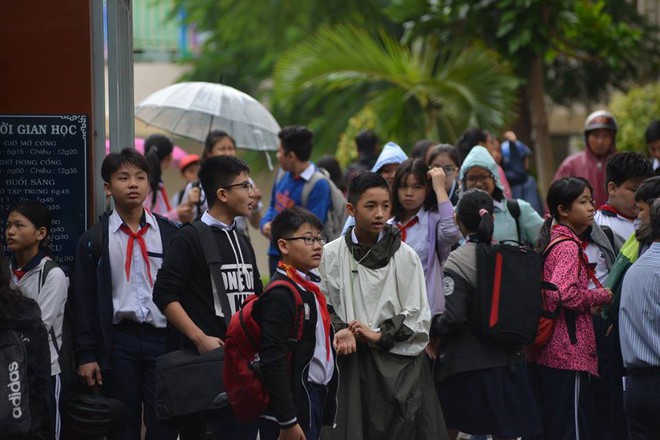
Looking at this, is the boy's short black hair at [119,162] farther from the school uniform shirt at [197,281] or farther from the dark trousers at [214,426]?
the dark trousers at [214,426]

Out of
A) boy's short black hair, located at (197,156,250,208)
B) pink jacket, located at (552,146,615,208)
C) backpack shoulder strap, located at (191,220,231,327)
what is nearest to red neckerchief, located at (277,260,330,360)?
backpack shoulder strap, located at (191,220,231,327)

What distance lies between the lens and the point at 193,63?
2384 centimetres

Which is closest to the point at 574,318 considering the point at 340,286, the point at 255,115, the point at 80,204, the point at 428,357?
the point at 428,357

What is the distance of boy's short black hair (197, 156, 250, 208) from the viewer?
6488 millimetres

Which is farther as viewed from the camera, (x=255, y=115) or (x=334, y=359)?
(x=255, y=115)

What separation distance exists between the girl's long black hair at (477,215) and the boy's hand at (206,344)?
1915 millimetres

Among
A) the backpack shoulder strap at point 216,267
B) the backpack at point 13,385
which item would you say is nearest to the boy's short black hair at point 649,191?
the backpack shoulder strap at point 216,267

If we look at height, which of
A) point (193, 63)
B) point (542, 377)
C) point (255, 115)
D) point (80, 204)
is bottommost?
point (542, 377)

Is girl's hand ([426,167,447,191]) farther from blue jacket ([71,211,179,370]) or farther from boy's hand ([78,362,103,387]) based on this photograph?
boy's hand ([78,362,103,387])

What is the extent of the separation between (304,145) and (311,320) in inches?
161

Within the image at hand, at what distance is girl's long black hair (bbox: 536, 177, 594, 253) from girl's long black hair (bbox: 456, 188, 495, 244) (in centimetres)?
48

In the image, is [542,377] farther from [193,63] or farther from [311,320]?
[193,63]

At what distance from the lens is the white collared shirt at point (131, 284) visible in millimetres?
6676

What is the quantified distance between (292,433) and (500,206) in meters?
3.14
